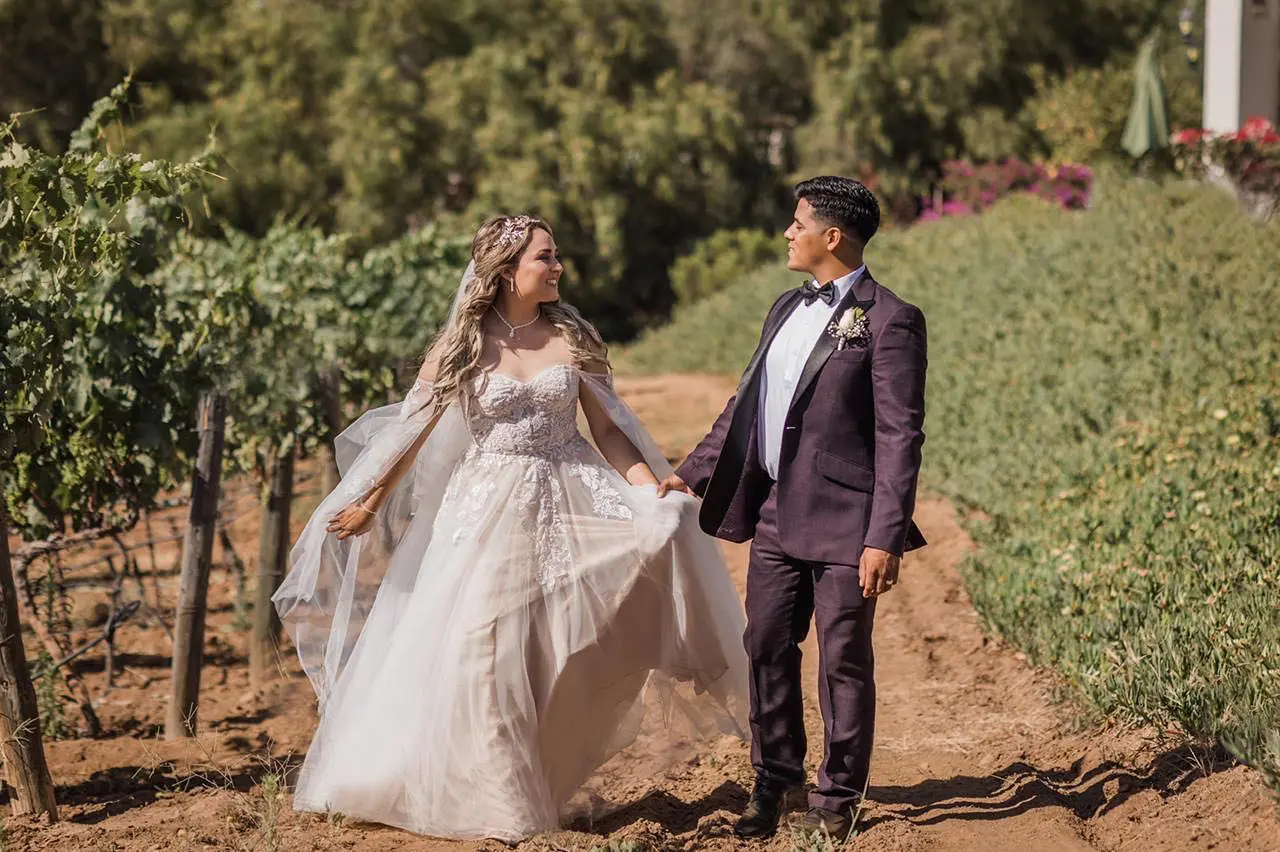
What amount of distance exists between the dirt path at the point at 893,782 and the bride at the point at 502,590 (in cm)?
20

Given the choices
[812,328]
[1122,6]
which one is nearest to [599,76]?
[1122,6]

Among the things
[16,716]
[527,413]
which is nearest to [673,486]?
[527,413]

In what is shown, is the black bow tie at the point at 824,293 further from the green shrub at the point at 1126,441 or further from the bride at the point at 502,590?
the green shrub at the point at 1126,441

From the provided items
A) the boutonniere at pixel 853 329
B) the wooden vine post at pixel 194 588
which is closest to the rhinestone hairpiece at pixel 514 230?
the boutonniere at pixel 853 329

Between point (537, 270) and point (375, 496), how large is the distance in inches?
35.6

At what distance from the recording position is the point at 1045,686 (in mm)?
5684

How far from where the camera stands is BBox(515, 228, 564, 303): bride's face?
439 cm

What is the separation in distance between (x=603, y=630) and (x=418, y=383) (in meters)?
1.01

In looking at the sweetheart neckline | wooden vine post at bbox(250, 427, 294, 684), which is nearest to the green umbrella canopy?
wooden vine post at bbox(250, 427, 294, 684)

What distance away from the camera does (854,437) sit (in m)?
4.01

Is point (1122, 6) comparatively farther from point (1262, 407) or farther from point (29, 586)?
point (29, 586)

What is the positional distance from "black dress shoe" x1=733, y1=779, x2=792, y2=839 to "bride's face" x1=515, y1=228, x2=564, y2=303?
1.68m

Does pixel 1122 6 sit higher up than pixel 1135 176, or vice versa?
pixel 1122 6

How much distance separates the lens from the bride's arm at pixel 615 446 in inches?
A: 180
